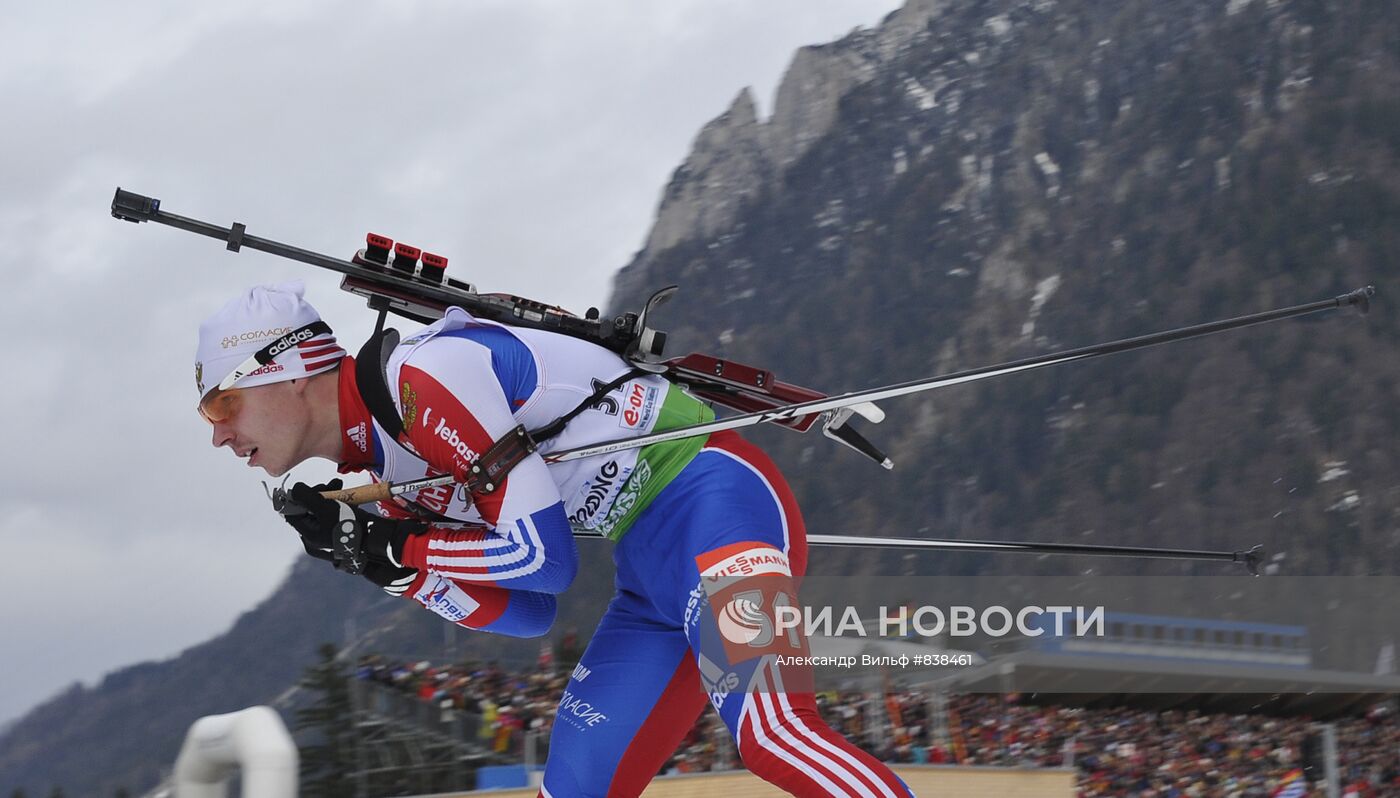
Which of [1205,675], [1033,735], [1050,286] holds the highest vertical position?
[1050,286]

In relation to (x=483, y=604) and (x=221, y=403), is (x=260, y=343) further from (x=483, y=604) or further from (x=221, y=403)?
(x=483, y=604)

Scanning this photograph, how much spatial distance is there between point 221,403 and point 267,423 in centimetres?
11

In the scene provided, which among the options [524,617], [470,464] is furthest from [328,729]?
[470,464]

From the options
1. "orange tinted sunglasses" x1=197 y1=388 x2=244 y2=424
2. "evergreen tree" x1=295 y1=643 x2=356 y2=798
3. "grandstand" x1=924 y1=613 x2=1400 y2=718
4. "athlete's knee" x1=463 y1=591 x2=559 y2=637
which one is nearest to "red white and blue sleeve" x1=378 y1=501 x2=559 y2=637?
"athlete's knee" x1=463 y1=591 x2=559 y2=637

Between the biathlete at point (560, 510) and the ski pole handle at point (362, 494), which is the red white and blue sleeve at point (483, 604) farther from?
the ski pole handle at point (362, 494)

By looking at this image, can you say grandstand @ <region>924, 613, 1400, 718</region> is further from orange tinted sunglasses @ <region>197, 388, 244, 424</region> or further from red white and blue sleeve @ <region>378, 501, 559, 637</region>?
orange tinted sunglasses @ <region>197, 388, 244, 424</region>

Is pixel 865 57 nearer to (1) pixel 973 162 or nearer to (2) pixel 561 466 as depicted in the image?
(1) pixel 973 162

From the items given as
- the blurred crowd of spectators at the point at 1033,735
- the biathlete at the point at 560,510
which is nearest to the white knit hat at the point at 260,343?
the biathlete at the point at 560,510

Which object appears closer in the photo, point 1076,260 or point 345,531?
point 345,531

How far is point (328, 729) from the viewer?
9.77 m

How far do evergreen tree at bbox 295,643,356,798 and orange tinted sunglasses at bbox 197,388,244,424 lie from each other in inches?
206

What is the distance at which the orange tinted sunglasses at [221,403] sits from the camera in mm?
3303

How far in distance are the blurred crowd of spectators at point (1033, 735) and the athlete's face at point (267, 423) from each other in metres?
6.56

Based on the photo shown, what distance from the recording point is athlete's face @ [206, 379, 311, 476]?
→ 10.9 ft
